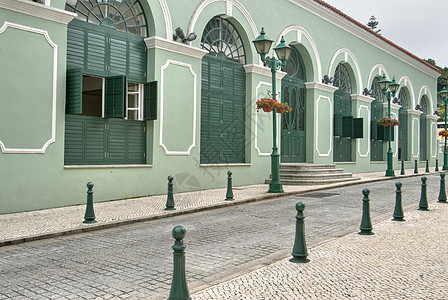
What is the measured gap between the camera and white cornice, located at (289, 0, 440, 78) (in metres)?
21.0

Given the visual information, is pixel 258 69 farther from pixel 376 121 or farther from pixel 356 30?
pixel 376 121

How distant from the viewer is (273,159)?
1429 cm

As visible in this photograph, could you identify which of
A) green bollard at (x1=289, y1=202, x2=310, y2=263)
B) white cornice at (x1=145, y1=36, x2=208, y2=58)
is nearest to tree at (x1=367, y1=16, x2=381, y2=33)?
white cornice at (x1=145, y1=36, x2=208, y2=58)

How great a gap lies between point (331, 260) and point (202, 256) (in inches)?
73.1

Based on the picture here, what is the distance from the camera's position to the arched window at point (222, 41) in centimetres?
1598

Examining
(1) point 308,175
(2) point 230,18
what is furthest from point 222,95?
(1) point 308,175

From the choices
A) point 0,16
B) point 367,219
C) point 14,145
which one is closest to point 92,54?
point 0,16

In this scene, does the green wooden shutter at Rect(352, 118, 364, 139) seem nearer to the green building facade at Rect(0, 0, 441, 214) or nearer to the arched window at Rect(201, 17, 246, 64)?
the green building facade at Rect(0, 0, 441, 214)

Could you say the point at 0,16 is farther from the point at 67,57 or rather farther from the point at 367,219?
the point at 367,219

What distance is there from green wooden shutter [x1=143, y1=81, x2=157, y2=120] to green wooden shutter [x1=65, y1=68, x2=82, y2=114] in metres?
2.51

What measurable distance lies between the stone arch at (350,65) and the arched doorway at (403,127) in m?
8.15

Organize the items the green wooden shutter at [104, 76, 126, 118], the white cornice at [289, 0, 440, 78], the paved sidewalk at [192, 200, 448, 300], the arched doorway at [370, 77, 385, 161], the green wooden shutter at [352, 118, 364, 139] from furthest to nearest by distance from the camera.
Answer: the arched doorway at [370, 77, 385, 161]
the green wooden shutter at [352, 118, 364, 139]
the white cornice at [289, 0, 440, 78]
the green wooden shutter at [104, 76, 126, 118]
the paved sidewalk at [192, 200, 448, 300]

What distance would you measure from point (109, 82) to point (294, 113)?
1060cm

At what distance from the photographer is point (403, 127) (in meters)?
32.1
